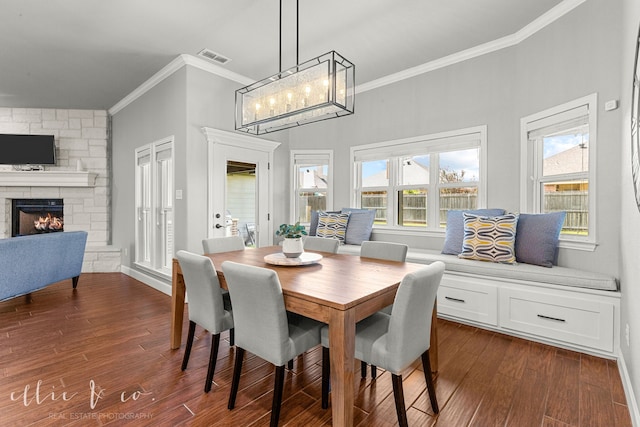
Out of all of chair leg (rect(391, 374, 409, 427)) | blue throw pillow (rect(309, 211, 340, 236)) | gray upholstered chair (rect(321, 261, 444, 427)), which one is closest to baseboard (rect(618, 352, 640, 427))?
gray upholstered chair (rect(321, 261, 444, 427))

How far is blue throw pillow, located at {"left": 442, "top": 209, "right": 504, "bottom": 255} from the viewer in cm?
328

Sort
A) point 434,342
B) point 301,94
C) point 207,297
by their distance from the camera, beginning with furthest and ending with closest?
point 301,94 → point 434,342 → point 207,297

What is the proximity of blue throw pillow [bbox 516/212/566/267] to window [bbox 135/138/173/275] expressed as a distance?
13.3 feet

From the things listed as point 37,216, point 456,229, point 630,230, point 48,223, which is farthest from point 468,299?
point 37,216

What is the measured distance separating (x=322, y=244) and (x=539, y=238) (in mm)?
1934

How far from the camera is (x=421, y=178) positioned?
4.06 m

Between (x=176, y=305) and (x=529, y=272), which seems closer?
(x=176, y=305)

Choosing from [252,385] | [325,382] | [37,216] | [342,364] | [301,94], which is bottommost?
[252,385]

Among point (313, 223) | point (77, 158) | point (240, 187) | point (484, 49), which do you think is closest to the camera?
point (484, 49)

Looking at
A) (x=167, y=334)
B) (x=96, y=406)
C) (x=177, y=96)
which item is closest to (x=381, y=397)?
(x=96, y=406)

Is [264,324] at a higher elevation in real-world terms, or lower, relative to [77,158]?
lower

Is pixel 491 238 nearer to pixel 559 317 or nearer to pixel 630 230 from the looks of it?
pixel 559 317

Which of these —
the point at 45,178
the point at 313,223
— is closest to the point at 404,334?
the point at 313,223

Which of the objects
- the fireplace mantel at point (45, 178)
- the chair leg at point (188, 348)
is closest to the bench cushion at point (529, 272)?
the chair leg at point (188, 348)
